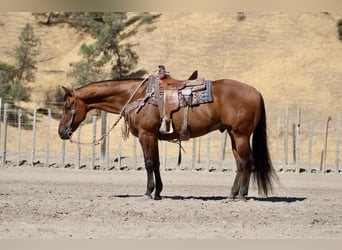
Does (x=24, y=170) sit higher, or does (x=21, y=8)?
(x=21, y=8)

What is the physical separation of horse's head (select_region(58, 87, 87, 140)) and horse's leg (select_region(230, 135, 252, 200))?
86.0 inches

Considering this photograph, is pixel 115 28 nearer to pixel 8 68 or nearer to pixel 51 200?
pixel 8 68

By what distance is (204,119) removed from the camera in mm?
9047

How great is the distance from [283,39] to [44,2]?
1335 inches

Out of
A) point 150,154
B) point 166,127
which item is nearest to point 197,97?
point 166,127

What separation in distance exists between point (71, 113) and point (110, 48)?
28.1 meters

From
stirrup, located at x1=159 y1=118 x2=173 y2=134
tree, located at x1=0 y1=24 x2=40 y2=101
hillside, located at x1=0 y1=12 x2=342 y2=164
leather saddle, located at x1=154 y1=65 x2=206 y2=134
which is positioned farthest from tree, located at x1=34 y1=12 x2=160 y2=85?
stirrup, located at x1=159 y1=118 x2=173 y2=134

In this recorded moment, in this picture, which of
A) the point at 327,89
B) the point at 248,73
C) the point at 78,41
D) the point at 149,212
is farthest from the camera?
the point at 78,41

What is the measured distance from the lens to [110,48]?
122 ft

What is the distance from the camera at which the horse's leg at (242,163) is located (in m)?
9.09

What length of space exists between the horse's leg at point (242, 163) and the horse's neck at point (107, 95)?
1.66 metres

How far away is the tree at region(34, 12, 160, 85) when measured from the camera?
3466 cm

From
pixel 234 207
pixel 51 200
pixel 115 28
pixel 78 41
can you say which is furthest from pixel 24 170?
pixel 78 41

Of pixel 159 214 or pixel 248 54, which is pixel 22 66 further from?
pixel 159 214
